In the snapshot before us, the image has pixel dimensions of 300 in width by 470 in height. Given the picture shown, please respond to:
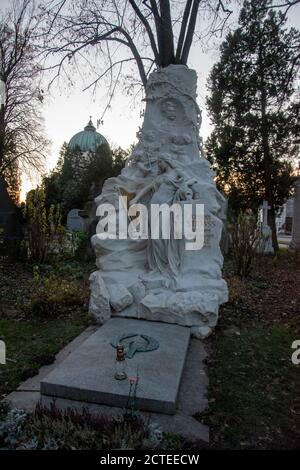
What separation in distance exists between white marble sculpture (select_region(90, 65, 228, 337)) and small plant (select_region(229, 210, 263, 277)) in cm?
402

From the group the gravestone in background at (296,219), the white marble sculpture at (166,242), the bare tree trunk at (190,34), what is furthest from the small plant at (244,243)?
the gravestone in background at (296,219)

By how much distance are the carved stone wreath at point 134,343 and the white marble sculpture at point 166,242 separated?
861 millimetres

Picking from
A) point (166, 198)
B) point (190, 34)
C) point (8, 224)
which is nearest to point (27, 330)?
point (166, 198)

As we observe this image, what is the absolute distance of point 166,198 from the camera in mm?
5855

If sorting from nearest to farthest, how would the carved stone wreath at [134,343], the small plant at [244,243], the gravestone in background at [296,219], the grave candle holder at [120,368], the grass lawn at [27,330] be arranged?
the grave candle holder at [120,368]
the carved stone wreath at [134,343]
the grass lawn at [27,330]
the small plant at [244,243]
the gravestone in background at [296,219]

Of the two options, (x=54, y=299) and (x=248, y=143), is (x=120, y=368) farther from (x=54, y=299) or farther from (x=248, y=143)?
(x=248, y=143)

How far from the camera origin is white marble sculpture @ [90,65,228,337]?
17.4 feet

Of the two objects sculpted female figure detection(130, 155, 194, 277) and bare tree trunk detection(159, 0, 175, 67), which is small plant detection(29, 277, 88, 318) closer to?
sculpted female figure detection(130, 155, 194, 277)

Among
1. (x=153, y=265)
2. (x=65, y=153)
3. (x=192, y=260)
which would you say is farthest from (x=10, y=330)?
(x=65, y=153)

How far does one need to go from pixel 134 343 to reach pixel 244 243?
6.61 metres

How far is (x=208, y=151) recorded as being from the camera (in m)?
20.4

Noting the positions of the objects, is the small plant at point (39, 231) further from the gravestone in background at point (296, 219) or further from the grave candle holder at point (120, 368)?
the gravestone in background at point (296, 219)

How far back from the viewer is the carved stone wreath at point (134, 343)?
3.93m

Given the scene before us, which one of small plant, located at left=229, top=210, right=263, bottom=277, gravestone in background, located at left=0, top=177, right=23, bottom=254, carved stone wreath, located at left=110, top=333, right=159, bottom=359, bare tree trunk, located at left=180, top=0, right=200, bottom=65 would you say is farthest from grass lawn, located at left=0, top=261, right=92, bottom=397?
bare tree trunk, located at left=180, top=0, right=200, bottom=65
